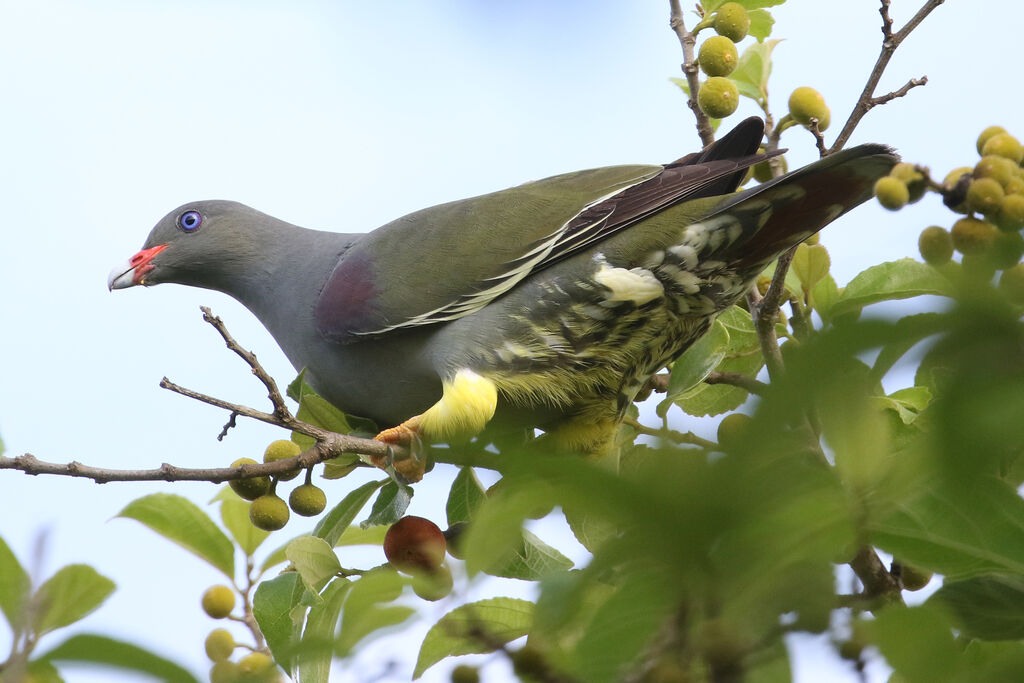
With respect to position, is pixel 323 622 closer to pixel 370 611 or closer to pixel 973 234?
pixel 370 611

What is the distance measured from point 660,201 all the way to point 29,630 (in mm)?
2924

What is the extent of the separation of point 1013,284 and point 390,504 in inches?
91.2

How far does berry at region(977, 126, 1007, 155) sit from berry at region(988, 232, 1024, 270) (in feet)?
3.79

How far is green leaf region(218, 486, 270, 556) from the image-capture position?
327cm

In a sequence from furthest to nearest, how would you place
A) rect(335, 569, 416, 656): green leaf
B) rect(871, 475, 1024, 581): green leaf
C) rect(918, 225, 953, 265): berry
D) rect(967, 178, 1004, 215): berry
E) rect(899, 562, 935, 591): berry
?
1. rect(899, 562, 935, 591): berry
2. rect(918, 225, 953, 265): berry
3. rect(967, 178, 1004, 215): berry
4. rect(871, 475, 1024, 581): green leaf
5. rect(335, 569, 416, 656): green leaf

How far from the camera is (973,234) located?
1.57 m

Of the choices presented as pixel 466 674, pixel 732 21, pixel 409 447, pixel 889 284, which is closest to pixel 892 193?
pixel 466 674

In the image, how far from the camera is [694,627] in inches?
32.7

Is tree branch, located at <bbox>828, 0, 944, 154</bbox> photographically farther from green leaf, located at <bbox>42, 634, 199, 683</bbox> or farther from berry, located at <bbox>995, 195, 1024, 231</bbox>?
green leaf, located at <bbox>42, 634, 199, 683</bbox>

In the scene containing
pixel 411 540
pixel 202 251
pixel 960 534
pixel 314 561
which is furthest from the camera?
pixel 202 251

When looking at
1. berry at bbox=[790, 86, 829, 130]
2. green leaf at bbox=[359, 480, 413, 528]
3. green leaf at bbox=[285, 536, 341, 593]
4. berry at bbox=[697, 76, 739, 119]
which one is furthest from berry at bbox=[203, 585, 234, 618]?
berry at bbox=[790, 86, 829, 130]

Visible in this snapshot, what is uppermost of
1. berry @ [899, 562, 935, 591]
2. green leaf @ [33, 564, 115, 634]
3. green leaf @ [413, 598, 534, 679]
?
green leaf @ [33, 564, 115, 634]

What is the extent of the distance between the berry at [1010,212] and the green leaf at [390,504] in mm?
1730

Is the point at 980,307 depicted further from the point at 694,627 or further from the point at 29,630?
the point at 29,630
